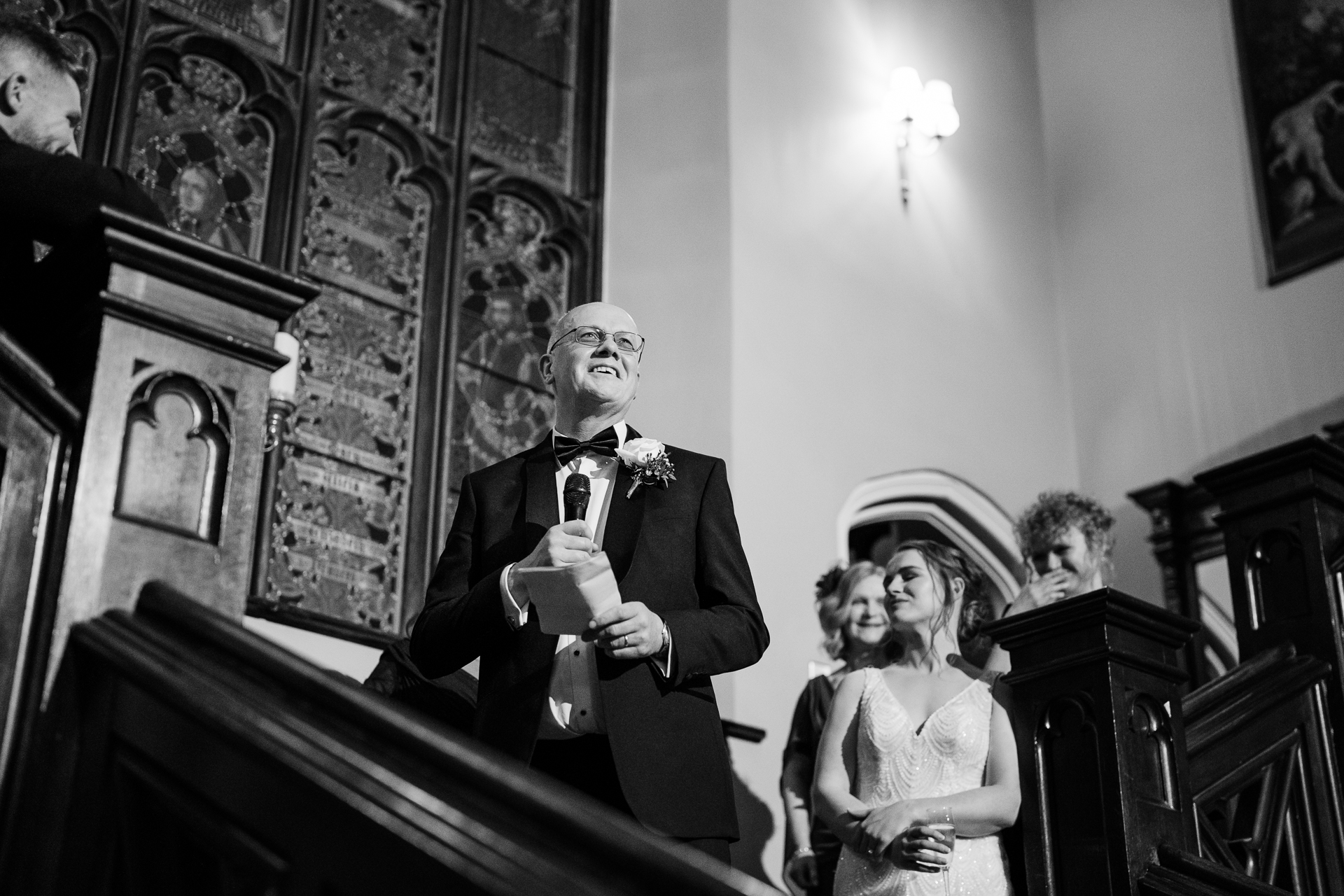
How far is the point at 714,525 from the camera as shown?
2605 millimetres

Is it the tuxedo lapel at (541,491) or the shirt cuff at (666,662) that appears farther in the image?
the tuxedo lapel at (541,491)

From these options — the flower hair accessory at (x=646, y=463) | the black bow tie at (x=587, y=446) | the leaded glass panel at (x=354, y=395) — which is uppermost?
the leaded glass panel at (x=354, y=395)

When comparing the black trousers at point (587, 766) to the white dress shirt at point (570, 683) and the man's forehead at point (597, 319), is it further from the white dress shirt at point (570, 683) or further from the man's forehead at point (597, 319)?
the man's forehead at point (597, 319)

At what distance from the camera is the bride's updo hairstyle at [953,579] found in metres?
3.77

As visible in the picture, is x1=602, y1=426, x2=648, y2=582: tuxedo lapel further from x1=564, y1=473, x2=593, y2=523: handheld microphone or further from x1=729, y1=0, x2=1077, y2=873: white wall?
x1=729, y1=0, x2=1077, y2=873: white wall

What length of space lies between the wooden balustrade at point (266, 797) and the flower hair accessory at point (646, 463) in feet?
3.18

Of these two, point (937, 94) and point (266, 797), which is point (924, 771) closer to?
point (266, 797)

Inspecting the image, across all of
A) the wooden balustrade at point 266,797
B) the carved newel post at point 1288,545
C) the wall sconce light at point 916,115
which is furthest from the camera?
the wall sconce light at point 916,115

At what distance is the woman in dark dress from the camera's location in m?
4.28

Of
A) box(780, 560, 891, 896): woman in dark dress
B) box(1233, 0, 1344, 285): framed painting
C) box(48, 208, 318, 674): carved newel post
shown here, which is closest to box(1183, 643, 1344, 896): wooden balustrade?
box(780, 560, 891, 896): woman in dark dress

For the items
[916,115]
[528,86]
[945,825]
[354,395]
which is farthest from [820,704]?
[916,115]

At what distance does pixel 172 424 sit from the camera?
1.84 meters

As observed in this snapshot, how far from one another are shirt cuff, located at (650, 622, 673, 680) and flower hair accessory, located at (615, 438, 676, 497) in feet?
1.05

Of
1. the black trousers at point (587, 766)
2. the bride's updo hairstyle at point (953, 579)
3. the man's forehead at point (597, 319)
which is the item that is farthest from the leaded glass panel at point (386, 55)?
the black trousers at point (587, 766)
